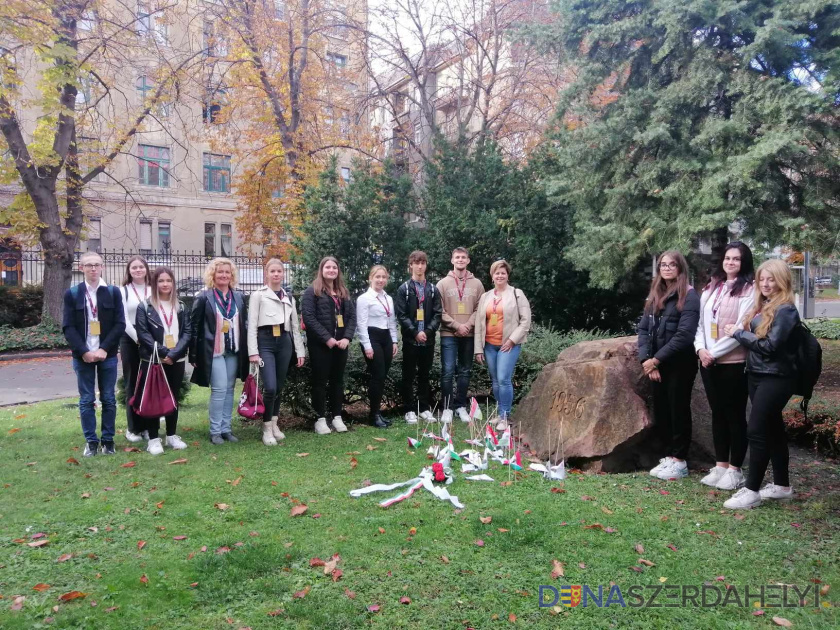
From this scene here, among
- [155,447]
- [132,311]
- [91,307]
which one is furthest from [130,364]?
[155,447]

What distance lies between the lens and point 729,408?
529 centimetres

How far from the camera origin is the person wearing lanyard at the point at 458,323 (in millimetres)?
7621

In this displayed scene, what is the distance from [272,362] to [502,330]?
2631 mm

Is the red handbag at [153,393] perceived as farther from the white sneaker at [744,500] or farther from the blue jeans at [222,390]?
the white sneaker at [744,500]

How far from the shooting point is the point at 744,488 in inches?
192

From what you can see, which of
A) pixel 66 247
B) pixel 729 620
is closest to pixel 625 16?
pixel 729 620

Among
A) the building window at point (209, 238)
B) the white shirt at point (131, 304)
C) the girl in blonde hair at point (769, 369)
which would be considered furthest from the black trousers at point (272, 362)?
the building window at point (209, 238)

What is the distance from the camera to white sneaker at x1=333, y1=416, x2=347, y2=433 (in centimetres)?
725

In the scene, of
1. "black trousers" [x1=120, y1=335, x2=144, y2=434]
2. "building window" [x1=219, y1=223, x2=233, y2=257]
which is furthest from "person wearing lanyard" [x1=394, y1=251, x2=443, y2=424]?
"building window" [x1=219, y1=223, x2=233, y2=257]

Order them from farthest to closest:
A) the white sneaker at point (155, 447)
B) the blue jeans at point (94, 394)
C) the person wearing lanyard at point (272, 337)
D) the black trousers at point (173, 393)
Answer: the person wearing lanyard at point (272, 337), the black trousers at point (173, 393), the white sneaker at point (155, 447), the blue jeans at point (94, 394)

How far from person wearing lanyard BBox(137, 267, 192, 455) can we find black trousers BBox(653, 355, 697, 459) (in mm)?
4793

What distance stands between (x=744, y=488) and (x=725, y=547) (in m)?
0.95

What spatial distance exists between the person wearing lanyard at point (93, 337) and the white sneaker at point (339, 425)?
2.35m

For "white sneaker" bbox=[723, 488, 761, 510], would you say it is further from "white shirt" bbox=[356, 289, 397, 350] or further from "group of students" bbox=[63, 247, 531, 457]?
"white shirt" bbox=[356, 289, 397, 350]
